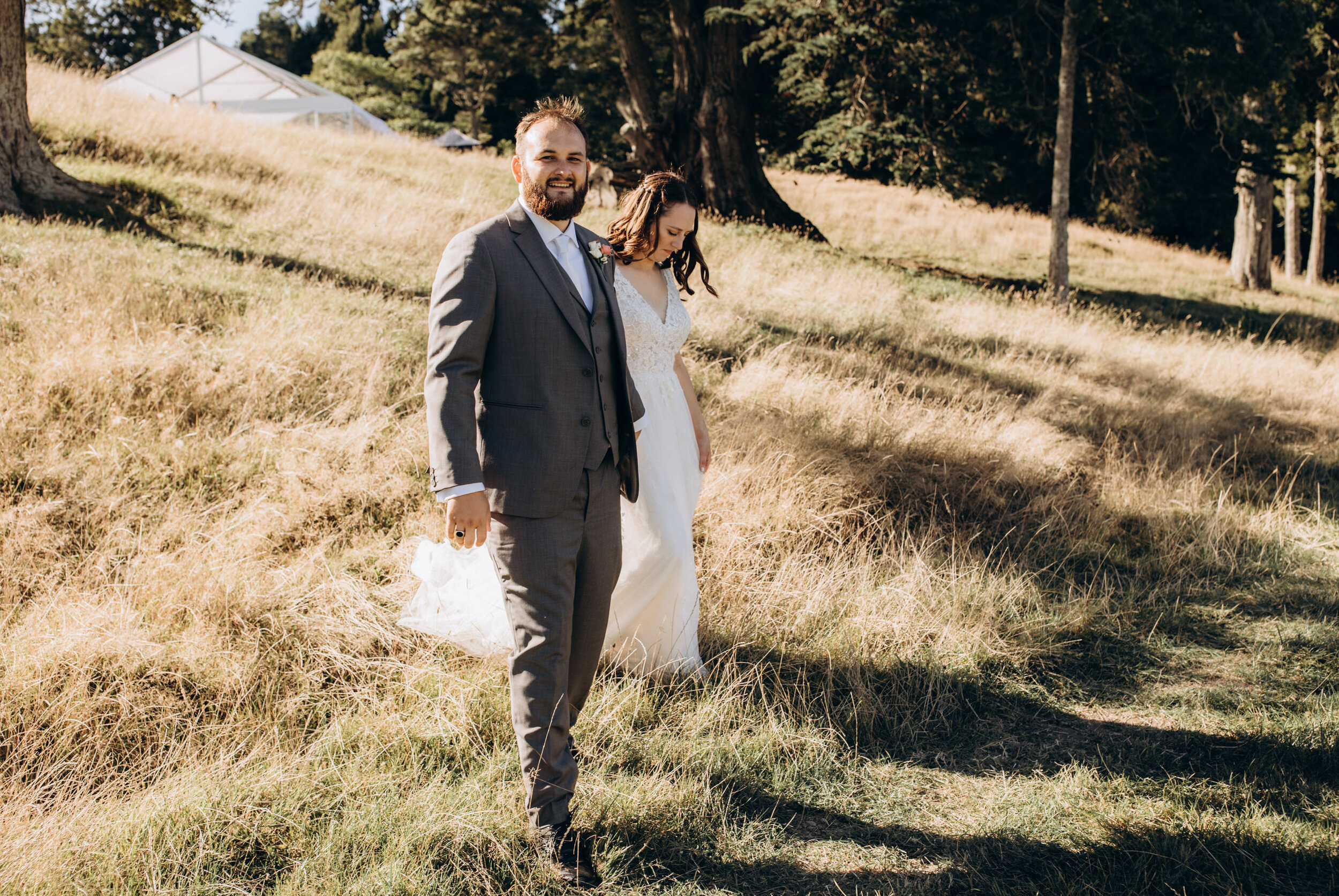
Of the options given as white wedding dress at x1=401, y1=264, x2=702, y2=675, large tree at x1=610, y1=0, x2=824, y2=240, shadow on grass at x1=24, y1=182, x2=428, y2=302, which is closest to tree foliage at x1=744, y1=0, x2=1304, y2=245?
large tree at x1=610, y1=0, x2=824, y2=240

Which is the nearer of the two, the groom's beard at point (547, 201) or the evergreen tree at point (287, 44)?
the groom's beard at point (547, 201)

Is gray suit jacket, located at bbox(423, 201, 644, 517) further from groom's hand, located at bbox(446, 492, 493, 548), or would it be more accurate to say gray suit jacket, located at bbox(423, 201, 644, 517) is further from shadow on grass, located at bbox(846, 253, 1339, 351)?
shadow on grass, located at bbox(846, 253, 1339, 351)

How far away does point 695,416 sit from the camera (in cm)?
389

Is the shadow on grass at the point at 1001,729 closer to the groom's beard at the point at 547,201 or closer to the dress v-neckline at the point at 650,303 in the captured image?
the dress v-neckline at the point at 650,303

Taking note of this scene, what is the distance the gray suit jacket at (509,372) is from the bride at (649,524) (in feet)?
3.02

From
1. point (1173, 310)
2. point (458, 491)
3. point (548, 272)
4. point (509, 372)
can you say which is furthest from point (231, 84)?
point (458, 491)

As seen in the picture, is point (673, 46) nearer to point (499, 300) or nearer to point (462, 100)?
point (499, 300)

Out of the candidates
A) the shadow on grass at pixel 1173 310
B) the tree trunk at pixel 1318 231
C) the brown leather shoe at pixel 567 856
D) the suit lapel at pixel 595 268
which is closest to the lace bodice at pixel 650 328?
the suit lapel at pixel 595 268

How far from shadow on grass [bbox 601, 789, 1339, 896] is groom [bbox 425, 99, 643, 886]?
401mm

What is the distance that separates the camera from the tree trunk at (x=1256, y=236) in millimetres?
19875

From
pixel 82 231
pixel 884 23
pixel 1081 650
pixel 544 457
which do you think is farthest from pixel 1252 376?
pixel 82 231

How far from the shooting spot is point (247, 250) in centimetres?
894

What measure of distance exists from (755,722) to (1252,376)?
343 inches

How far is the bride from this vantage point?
11.8 feet
